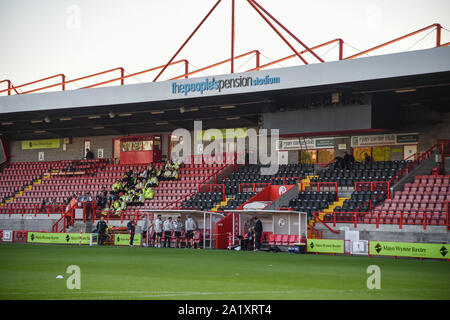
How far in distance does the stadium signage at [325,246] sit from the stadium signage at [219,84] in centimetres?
934

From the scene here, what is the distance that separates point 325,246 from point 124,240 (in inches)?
485

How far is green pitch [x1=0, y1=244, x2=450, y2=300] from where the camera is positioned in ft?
42.9

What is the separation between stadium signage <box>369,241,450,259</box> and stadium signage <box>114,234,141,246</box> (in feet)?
44.3

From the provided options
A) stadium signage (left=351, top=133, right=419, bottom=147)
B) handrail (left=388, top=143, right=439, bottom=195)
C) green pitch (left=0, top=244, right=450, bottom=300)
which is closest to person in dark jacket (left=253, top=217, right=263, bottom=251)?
green pitch (left=0, top=244, right=450, bottom=300)

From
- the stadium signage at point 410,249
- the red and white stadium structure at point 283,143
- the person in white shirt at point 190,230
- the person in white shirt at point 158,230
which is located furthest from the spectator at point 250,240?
the stadium signage at point 410,249

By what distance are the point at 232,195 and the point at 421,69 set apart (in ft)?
46.7

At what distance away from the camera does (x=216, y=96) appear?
3741 centimetres

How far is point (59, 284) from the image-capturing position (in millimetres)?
14547

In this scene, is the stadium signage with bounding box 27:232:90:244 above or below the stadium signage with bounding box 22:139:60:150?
below

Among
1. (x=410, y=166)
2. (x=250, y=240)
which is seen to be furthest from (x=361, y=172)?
(x=250, y=240)

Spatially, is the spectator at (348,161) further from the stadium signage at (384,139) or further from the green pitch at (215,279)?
the green pitch at (215,279)

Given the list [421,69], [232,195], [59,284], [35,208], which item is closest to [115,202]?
[35,208]

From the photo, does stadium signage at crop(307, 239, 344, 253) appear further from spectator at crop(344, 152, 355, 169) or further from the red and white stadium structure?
spectator at crop(344, 152, 355, 169)
